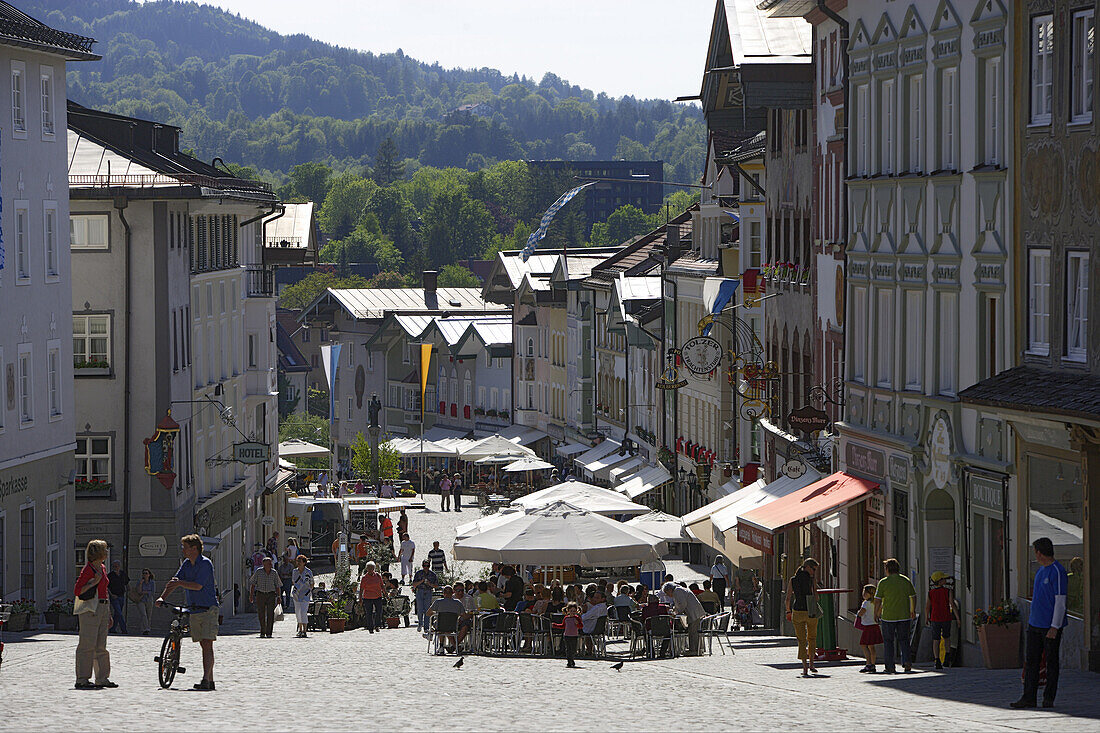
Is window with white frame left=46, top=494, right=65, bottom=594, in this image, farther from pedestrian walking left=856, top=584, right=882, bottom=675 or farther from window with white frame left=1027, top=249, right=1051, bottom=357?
window with white frame left=1027, top=249, right=1051, bottom=357

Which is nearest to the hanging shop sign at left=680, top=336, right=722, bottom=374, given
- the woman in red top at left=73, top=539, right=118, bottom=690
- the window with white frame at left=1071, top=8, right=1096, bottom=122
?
the window with white frame at left=1071, top=8, right=1096, bottom=122

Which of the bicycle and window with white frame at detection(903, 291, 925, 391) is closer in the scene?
the bicycle

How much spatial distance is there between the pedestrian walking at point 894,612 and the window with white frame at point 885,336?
6302mm

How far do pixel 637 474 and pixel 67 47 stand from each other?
113 feet

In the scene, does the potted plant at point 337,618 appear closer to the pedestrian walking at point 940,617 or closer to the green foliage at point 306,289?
the pedestrian walking at point 940,617

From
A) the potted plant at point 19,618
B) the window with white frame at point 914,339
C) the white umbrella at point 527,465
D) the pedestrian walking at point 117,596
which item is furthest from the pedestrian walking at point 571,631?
the white umbrella at point 527,465

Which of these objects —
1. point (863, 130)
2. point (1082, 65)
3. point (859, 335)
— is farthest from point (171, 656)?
point (863, 130)

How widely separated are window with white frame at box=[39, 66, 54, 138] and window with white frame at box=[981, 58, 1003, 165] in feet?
64.1

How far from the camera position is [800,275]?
1492 inches

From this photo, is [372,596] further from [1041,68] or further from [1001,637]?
[1041,68]

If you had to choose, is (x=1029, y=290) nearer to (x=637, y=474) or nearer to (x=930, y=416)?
(x=930, y=416)

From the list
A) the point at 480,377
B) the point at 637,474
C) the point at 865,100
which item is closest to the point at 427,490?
the point at 480,377

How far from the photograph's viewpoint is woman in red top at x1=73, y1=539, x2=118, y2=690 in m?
17.6

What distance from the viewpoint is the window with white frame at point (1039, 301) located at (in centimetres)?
2250
